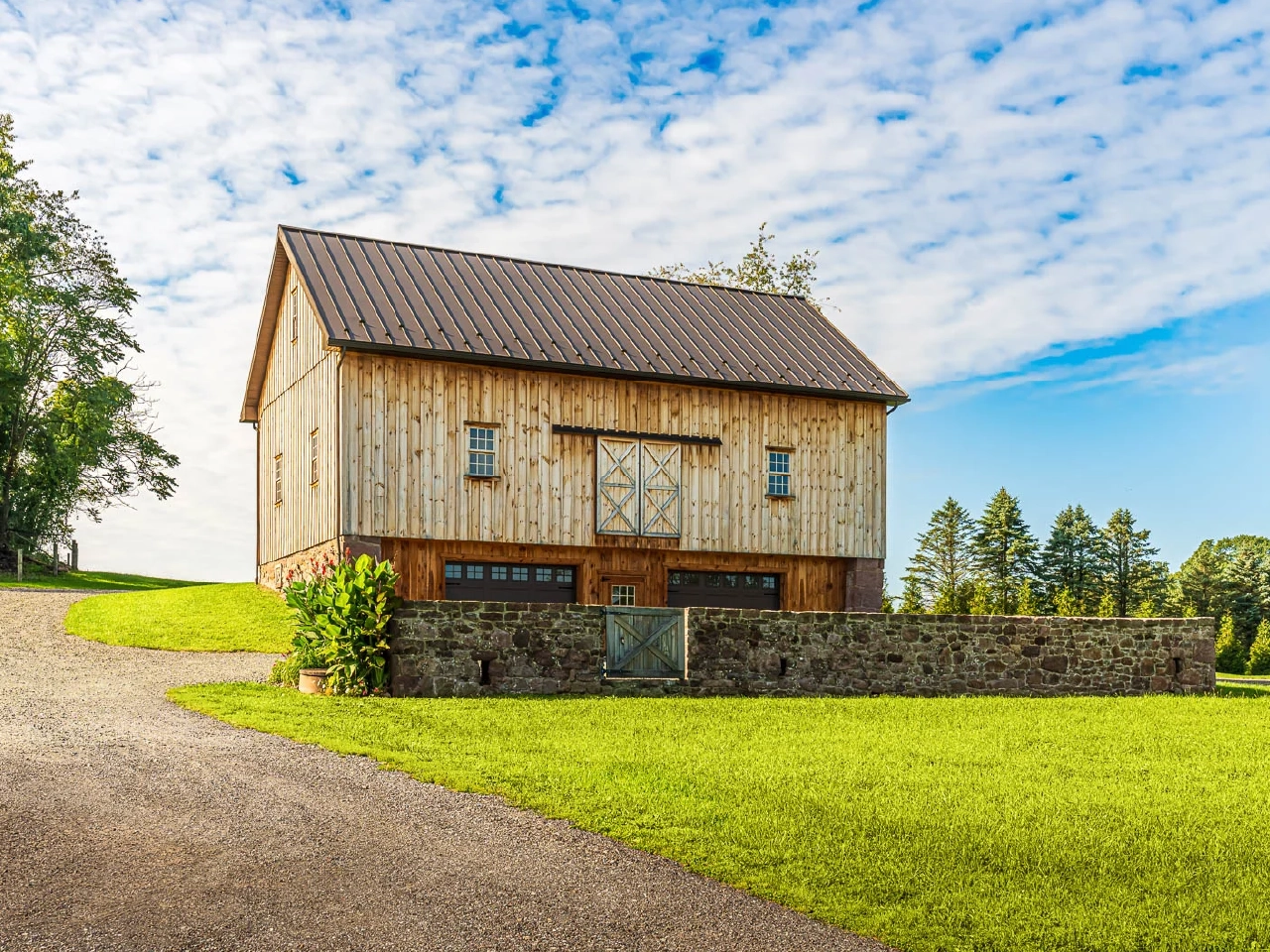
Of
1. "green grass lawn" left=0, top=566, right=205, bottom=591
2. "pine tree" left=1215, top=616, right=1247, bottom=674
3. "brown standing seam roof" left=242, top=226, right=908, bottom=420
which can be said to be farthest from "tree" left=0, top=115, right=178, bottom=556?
"pine tree" left=1215, top=616, right=1247, bottom=674

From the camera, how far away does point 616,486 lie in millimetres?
25047

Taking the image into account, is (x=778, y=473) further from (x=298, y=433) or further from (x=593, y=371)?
(x=298, y=433)

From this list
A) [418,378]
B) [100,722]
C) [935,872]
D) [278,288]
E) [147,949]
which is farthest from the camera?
[278,288]

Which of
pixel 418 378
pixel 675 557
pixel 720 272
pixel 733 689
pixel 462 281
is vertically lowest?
pixel 733 689

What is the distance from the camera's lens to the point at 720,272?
149 feet

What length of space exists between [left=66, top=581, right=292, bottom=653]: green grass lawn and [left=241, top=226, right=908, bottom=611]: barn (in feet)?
4.30

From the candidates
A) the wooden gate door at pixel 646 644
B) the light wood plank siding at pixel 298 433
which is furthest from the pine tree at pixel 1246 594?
the light wood plank siding at pixel 298 433

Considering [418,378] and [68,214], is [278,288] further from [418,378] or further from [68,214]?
[68,214]

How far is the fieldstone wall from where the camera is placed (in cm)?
1728

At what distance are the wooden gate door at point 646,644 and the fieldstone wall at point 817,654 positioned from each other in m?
0.16

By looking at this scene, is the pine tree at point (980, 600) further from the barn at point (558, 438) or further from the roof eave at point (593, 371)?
the roof eave at point (593, 371)

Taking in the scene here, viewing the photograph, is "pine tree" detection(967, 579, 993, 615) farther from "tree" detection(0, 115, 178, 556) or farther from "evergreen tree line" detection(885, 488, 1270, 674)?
"tree" detection(0, 115, 178, 556)

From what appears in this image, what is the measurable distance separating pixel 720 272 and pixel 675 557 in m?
21.9

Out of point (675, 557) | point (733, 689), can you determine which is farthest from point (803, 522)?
point (733, 689)
